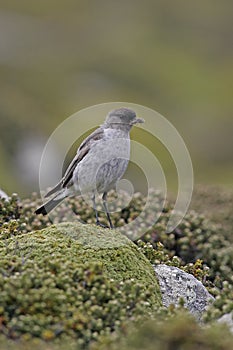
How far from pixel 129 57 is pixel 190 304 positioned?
6866cm

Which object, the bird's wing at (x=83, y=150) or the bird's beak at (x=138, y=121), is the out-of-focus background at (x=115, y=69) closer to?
the bird's wing at (x=83, y=150)

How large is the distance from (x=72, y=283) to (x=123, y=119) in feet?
13.7

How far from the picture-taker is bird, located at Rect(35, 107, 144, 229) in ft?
35.4

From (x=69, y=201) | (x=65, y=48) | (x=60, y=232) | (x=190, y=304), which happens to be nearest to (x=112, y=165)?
(x=60, y=232)

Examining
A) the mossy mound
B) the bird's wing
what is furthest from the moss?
the bird's wing

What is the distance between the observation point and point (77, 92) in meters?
65.4

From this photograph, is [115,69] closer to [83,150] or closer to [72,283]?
[83,150]

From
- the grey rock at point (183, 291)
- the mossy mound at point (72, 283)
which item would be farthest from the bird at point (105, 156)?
the grey rock at point (183, 291)

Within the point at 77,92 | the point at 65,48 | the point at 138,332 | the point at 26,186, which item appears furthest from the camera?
the point at 65,48

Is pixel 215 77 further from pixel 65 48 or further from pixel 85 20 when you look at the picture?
pixel 85 20

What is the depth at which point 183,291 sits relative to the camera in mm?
9094

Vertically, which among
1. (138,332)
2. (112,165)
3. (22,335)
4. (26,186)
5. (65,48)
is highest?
(65,48)

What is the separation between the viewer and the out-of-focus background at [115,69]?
44.3 meters

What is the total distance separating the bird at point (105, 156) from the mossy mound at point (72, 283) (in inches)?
62.7
